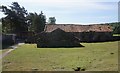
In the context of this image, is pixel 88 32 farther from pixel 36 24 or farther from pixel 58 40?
pixel 36 24

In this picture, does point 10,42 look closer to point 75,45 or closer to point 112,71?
point 75,45

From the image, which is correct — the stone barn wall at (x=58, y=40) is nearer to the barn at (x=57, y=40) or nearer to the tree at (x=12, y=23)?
the barn at (x=57, y=40)

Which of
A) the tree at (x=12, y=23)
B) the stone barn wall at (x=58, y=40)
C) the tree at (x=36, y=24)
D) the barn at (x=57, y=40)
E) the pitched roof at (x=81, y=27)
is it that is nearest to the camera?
the barn at (x=57, y=40)

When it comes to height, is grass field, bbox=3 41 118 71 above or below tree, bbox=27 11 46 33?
below

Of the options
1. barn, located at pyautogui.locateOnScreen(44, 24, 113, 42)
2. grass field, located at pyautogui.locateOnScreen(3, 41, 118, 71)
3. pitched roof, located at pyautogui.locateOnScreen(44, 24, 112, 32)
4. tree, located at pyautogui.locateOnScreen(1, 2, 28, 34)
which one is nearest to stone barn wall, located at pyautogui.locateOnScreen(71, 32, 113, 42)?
barn, located at pyautogui.locateOnScreen(44, 24, 113, 42)

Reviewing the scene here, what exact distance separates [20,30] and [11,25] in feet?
10.6

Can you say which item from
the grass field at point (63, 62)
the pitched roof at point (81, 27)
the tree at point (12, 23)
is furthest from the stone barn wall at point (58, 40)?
the tree at point (12, 23)

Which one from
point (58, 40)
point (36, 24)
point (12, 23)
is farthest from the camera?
point (36, 24)

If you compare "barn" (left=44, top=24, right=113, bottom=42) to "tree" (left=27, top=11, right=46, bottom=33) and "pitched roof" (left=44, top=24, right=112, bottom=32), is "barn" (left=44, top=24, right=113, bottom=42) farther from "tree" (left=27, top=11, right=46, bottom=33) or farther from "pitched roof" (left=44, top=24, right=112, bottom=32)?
"tree" (left=27, top=11, right=46, bottom=33)

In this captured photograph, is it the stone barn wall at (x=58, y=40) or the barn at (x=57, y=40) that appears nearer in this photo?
the barn at (x=57, y=40)

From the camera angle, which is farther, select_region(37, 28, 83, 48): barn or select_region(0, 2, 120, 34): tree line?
select_region(0, 2, 120, 34): tree line

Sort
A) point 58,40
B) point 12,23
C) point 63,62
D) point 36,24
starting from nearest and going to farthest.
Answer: point 63,62, point 58,40, point 12,23, point 36,24

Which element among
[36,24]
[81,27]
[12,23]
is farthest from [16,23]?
[81,27]

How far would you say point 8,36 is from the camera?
2667 inches
